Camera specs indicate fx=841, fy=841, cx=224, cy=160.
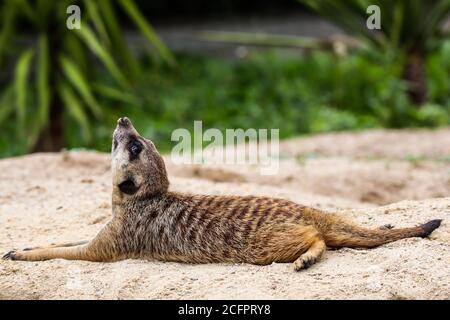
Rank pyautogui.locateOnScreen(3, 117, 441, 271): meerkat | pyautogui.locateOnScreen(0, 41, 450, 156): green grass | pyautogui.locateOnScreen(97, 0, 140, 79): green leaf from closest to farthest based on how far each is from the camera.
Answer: pyautogui.locateOnScreen(3, 117, 441, 271): meerkat, pyautogui.locateOnScreen(97, 0, 140, 79): green leaf, pyautogui.locateOnScreen(0, 41, 450, 156): green grass

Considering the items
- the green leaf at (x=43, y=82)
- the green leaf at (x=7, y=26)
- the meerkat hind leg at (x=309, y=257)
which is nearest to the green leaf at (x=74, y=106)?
the green leaf at (x=43, y=82)

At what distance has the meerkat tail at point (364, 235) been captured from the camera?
113 inches

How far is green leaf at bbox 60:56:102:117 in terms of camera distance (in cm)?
618

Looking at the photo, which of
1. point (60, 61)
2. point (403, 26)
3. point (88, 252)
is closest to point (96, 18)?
point (60, 61)

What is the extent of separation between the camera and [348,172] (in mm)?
4957

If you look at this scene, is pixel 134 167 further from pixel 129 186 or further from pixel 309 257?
pixel 309 257

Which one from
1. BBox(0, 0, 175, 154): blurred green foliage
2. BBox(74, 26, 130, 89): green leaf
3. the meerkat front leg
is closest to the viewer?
the meerkat front leg

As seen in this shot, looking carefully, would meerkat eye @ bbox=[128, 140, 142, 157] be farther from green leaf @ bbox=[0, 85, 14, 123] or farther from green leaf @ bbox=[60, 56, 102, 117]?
green leaf @ bbox=[0, 85, 14, 123]

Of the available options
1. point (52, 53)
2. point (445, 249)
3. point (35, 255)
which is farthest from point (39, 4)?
point (445, 249)

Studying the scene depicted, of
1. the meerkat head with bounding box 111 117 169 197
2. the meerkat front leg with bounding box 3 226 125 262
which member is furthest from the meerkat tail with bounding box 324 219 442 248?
the meerkat front leg with bounding box 3 226 125 262

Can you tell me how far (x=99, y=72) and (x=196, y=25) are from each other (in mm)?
1656

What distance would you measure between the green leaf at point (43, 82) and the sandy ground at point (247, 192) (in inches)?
51.8

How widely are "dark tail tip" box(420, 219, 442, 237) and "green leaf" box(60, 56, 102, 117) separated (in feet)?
12.1
